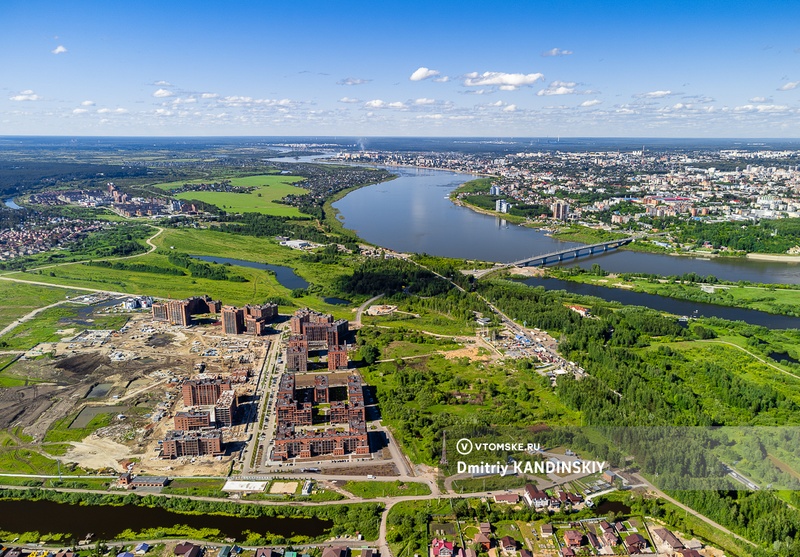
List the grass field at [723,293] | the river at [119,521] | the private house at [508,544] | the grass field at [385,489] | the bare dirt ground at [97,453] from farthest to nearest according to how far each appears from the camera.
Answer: the grass field at [723,293] → the bare dirt ground at [97,453] → the grass field at [385,489] → the river at [119,521] → the private house at [508,544]

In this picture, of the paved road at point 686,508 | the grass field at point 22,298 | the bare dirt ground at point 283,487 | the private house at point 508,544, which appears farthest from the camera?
the grass field at point 22,298

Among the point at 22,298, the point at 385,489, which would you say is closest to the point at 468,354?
the point at 385,489

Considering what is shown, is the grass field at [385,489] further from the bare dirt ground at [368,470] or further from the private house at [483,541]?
the private house at [483,541]

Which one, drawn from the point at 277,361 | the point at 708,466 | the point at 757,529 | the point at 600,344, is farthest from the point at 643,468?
the point at 277,361

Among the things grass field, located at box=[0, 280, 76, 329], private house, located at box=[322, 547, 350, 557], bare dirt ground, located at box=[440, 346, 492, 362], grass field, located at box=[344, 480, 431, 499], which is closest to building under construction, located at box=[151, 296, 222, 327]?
grass field, located at box=[0, 280, 76, 329]

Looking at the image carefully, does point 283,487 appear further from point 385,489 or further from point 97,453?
point 97,453

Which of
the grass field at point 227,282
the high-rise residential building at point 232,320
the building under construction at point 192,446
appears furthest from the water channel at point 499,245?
the building under construction at point 192,446
